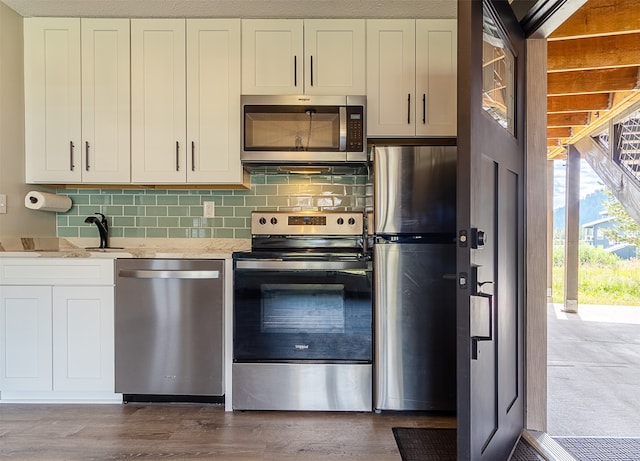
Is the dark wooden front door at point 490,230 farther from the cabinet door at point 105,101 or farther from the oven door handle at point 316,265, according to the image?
the cabinet door at point 105,101

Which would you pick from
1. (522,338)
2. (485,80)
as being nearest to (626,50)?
(485,80)

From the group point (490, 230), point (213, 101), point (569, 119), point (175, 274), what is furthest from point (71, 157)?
point (569, 119)

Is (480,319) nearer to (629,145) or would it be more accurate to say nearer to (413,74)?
(413,74)

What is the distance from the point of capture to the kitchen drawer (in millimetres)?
2145

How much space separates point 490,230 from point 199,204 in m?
1.99

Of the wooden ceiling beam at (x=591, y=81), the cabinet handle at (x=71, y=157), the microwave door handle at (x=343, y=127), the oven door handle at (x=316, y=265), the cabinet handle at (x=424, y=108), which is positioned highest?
the wooden ceiling beam at (x=591, y=81)

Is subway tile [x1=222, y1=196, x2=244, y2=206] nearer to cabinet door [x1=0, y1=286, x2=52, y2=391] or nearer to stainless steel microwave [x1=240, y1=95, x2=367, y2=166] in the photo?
stainless steel microwave [x1=240, y1=95, x2=367, y2=166]

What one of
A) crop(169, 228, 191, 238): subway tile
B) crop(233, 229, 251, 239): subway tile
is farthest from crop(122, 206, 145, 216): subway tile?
crop(233, 229, 251, 239): subway tile

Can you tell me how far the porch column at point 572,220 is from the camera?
2896 mm

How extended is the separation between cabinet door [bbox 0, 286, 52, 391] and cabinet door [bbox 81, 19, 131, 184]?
80 centimetres

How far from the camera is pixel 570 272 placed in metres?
2.94

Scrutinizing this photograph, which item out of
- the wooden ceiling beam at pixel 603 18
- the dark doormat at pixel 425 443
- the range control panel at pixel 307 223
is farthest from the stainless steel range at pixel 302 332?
the wooden ceiling beam at pixel 603 18

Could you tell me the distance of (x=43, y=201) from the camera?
2.40m

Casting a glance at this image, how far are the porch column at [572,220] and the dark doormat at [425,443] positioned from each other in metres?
1.76
